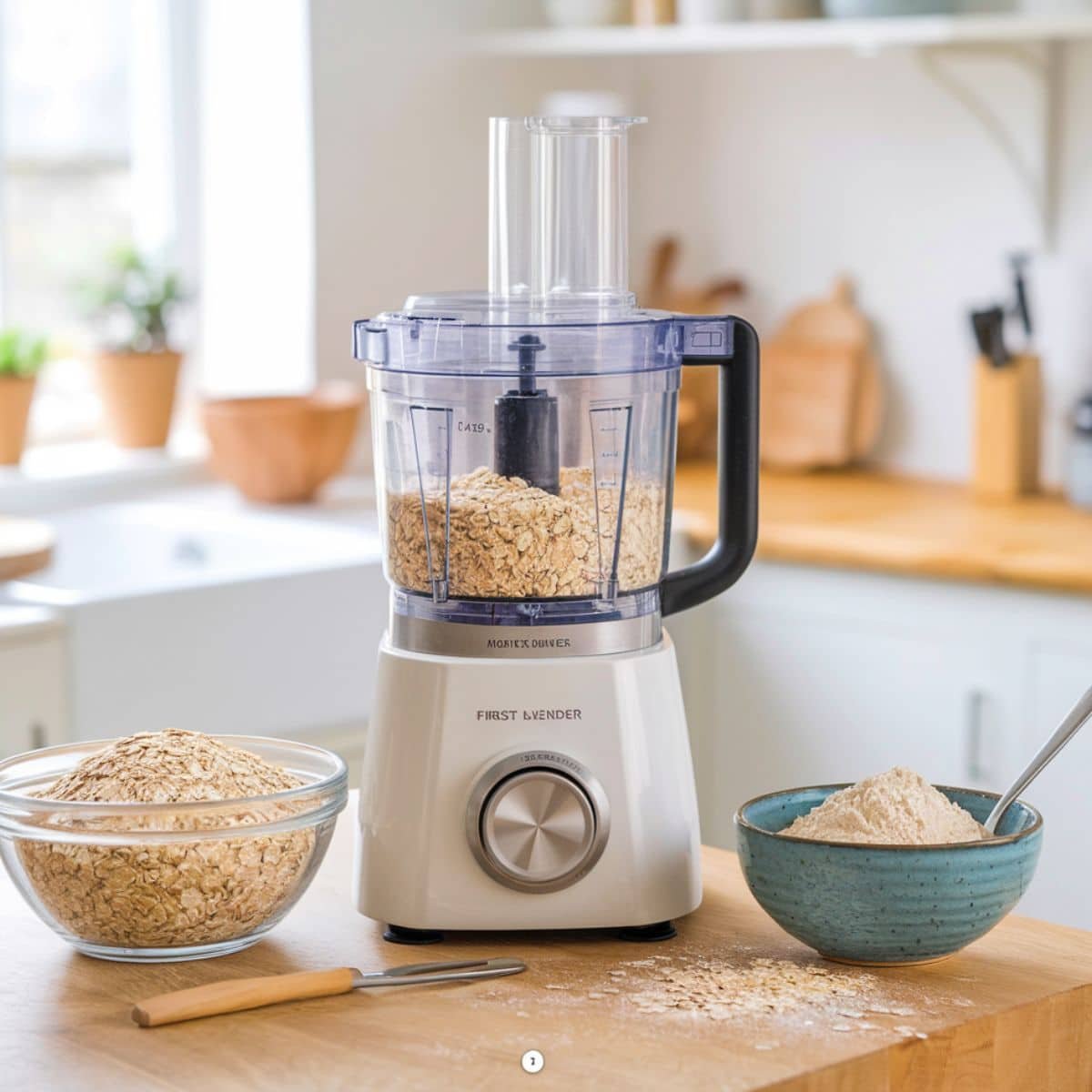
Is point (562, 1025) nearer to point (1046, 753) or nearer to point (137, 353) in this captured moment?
point (1046, 753)

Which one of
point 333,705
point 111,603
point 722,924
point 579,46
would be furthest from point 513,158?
point 579,46

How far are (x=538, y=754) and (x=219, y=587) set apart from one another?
141 centimetres

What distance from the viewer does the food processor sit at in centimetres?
107

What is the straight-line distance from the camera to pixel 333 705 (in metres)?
2.54

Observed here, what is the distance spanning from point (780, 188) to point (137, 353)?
1.13 meters

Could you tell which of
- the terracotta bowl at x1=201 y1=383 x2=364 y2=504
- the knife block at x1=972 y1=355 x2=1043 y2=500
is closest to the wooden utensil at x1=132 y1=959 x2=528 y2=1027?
the terracotta bowl at x1=201 y1=383 x2=364 y2=504

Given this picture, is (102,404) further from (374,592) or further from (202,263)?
(374,592)

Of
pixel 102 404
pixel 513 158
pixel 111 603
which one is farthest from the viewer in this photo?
pixel 102 404

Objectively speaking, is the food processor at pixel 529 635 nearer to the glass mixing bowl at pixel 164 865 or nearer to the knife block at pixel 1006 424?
the glass mixing bowl at pixel 164 865

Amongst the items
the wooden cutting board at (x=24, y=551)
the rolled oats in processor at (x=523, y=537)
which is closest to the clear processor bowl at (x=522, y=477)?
the rolled oats in processor at (x=523, y=537)

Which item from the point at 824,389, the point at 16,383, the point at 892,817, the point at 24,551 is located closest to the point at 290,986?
the point at 892,817

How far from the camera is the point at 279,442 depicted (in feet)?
9.73

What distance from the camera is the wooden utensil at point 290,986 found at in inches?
37.6

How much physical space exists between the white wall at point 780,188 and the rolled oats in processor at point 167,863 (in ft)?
7.34
